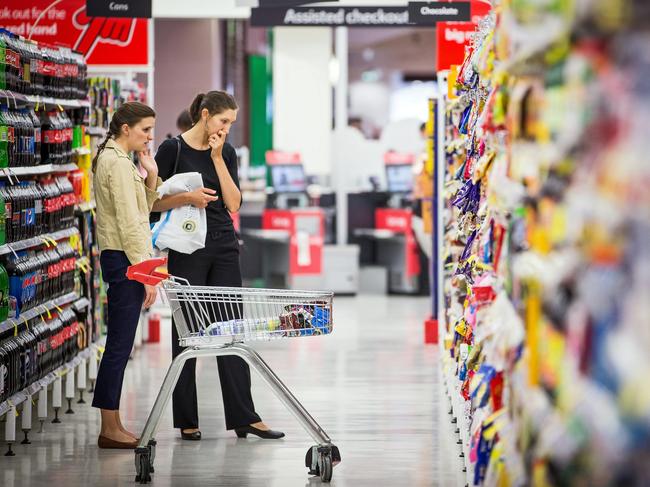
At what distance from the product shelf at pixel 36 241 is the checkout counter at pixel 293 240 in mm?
6085

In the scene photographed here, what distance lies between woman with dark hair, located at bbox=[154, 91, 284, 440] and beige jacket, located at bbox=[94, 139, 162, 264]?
144 mm

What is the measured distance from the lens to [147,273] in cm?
457

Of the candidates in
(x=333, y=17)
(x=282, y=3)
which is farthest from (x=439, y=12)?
(x=282, y=3)

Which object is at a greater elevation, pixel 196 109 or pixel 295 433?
pixel 196 109

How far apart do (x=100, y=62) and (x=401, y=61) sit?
1989cm

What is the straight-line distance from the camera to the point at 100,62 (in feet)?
33.5

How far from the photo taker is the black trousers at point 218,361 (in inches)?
214

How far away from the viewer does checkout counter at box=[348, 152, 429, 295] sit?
43.5ft

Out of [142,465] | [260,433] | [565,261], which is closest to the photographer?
[565,261]

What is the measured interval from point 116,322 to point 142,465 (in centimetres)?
83

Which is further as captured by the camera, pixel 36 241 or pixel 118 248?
pixel 36 241

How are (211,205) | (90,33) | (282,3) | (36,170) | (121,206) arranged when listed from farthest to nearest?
(90,33), (282,3), (36,170), (211,205), (121,206)

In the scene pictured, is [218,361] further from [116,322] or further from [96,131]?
[96,131]

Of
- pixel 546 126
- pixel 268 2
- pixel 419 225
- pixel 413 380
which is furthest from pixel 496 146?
pixel 419 225
